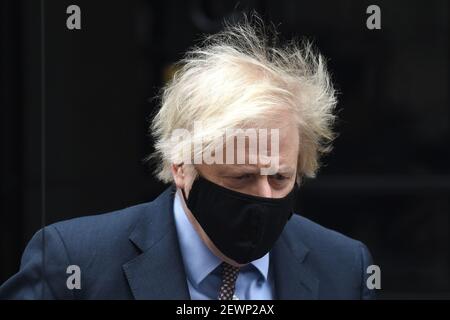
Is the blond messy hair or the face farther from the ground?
the blond messy hair

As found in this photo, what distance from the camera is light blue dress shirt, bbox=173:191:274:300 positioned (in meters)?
2.46

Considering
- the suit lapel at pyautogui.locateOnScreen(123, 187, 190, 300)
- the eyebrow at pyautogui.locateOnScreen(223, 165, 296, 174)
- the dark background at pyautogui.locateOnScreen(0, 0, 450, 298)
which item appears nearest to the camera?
the eyebrow at pyautogui.locateOnScreen(223, 165, 296, 174)

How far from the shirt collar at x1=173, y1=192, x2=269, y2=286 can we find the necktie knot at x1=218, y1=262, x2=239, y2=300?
3cm

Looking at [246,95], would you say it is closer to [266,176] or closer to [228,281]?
[266,176]

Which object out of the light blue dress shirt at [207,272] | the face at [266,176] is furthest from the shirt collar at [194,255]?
the face at [266,176]

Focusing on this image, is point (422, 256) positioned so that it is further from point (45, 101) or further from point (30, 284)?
point (30, 284)

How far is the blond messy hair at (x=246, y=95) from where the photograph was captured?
2357 millimetres

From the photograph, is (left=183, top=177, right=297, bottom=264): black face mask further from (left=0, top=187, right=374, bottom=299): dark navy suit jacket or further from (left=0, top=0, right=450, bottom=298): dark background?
(left=0, top=0, right=450, bottom=298): dark background

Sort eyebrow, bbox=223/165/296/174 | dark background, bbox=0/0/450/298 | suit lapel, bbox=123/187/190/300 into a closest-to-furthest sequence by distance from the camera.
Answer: eyebrow, bbox=223/165/296/174 < suit lapel, bbox=123/187/190/300 < dark background, bbox=0/0/450/298

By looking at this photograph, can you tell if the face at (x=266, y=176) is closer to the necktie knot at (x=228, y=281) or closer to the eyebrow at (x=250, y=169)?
the eyebrow at (x=250, y=169)

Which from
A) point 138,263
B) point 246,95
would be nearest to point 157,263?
point 138,263

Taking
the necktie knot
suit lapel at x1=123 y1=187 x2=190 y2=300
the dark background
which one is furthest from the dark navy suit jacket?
the dark background

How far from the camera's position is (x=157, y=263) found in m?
2.46
